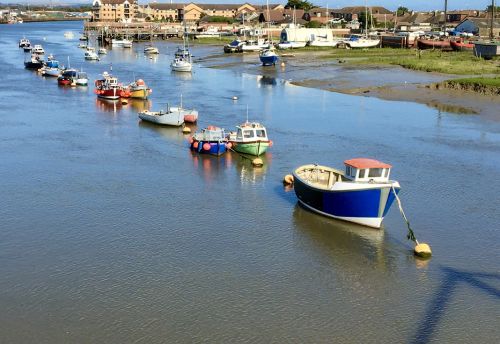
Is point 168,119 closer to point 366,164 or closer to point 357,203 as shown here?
point 366,164

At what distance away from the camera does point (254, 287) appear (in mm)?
23891

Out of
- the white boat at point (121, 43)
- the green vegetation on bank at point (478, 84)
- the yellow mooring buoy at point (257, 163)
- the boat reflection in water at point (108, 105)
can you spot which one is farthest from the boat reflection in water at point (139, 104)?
the white boat at point (121, 43)

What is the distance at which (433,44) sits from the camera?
118750mm

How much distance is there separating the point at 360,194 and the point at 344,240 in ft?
7.26

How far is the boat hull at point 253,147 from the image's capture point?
42.4 m

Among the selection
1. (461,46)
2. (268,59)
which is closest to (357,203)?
(268,59)

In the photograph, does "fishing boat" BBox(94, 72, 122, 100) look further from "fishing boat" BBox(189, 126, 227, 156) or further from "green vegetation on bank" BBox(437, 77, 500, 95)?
"green vegetation on bank" BBox(437, 77, 500, 95)

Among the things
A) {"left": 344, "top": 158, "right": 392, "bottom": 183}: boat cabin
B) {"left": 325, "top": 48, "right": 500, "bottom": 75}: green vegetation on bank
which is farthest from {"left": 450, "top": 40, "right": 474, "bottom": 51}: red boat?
{"left": 344, "top": 158, "right": 392, "bottom": 183}: boat cabin

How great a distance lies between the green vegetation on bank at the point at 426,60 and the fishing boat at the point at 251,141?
47.4m

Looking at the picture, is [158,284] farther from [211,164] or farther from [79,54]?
[79,54]

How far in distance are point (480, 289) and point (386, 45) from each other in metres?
118

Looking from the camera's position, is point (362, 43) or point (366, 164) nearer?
point (366, 164)

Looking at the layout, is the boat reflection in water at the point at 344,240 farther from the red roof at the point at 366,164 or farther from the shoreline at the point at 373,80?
the shoreline at the point at 373,80

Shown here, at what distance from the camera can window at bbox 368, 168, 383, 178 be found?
29312 millimetres
